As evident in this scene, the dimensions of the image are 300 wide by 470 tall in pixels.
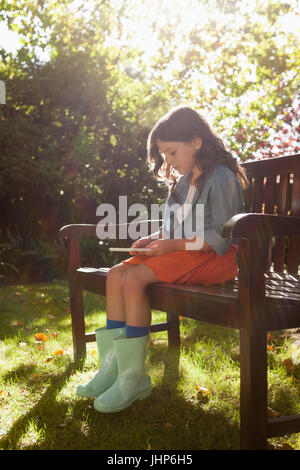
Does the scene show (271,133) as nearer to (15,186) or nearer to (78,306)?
(15,186)

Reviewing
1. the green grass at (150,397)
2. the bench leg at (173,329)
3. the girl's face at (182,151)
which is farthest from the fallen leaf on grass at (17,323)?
the girl's face at (182,151)

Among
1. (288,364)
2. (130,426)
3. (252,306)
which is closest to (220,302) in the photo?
(252,306)

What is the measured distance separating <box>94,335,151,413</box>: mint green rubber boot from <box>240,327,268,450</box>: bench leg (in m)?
0.54

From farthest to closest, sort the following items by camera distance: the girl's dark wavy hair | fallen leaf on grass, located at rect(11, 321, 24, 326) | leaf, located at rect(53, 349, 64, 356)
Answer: fallen leaf on grass, located at rect(11, 321, 24, 326), leaf, located at rect(53, 349, 64, 356), the girl's dark wavy hair

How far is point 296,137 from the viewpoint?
7242 millimetres

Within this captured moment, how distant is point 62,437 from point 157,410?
453mm

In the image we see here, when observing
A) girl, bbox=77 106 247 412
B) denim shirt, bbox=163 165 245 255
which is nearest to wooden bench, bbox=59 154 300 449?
girl, bbox=77 106 247 412

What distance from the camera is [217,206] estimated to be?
6.69 ft

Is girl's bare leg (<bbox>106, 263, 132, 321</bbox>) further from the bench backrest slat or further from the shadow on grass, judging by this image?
the bench backrest slat

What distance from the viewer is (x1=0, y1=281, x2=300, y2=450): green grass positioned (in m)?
1.81

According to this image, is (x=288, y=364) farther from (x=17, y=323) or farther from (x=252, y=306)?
(x=17, y=323)

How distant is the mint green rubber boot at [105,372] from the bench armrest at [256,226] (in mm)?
847

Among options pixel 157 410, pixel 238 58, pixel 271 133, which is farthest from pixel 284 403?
pixel 238 58

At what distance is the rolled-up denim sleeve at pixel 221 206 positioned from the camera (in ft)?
6.57
